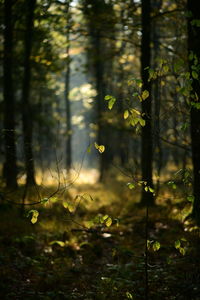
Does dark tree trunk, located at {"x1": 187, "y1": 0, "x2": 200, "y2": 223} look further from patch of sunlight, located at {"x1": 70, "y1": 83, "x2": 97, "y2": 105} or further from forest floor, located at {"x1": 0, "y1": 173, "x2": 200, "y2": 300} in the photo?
patch of sunlight, located at {"x1": 70, "y1": 83, "x2": 97, "y2": 105}

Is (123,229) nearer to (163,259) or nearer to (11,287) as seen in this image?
(163,259)


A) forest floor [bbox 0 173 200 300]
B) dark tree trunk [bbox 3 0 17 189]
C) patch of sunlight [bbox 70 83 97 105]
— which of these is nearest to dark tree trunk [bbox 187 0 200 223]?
forest floor [bbox 0 173 200 300]

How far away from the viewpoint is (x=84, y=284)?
15.4 ft

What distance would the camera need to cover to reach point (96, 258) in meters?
5.91

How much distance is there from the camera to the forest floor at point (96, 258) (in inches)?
167

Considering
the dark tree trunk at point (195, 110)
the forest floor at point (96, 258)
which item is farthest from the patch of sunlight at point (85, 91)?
the dark tree trunk at point (195, 110)

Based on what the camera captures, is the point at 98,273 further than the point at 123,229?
No

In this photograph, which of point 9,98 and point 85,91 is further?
point 85,91

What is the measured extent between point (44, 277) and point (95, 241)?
2097mm

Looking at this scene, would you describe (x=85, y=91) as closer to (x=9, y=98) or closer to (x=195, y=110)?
(x=9, y=98)

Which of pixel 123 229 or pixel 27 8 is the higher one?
pixel 27 8

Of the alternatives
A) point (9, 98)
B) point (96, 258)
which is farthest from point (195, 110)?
point (9, 98)

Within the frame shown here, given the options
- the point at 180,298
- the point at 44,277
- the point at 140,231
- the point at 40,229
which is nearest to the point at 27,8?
the point at 40,229

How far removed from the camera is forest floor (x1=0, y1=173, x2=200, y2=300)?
14.0ft
